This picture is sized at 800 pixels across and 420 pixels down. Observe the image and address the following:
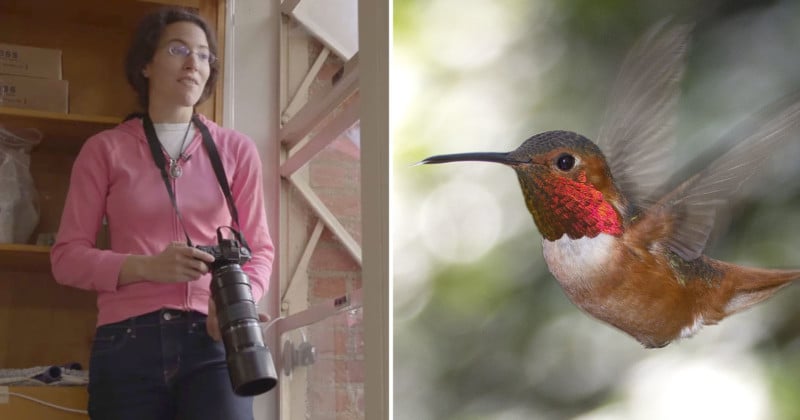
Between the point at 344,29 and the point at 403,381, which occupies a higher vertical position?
the point at 344,29

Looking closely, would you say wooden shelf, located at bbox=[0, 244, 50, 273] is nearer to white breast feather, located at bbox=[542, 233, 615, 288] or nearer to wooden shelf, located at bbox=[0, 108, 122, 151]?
wooden shelf, located at bbox=[0, 108, 122, 151]

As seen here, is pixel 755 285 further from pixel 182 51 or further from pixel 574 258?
pixel 182 51

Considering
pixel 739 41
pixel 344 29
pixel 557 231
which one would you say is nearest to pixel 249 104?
pixel 344 29

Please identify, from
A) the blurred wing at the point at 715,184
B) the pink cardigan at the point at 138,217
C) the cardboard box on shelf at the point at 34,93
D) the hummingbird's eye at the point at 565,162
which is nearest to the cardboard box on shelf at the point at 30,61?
the cardboard box on shelf at the point at 34,93

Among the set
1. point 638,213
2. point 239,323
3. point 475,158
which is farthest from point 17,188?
point 638,213

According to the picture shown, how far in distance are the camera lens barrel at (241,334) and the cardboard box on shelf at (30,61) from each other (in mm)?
1047

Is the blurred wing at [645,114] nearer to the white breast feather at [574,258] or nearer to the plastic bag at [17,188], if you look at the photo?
the white breast feather at [574,258]

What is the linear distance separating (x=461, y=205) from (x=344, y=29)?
67 centimetres

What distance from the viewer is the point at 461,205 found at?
154 centimetres

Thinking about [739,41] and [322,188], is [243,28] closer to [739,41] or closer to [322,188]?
[322,188]

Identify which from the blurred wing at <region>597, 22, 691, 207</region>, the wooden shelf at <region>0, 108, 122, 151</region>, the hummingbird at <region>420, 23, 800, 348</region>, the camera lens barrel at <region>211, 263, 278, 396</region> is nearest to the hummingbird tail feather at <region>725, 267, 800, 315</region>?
the hummingbird at <region>420, 23, 800, 348</region>

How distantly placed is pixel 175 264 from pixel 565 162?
700 millimetres

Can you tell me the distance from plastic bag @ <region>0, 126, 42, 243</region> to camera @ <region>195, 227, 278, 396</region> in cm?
82

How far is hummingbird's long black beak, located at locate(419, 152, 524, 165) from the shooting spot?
1.54 metres
